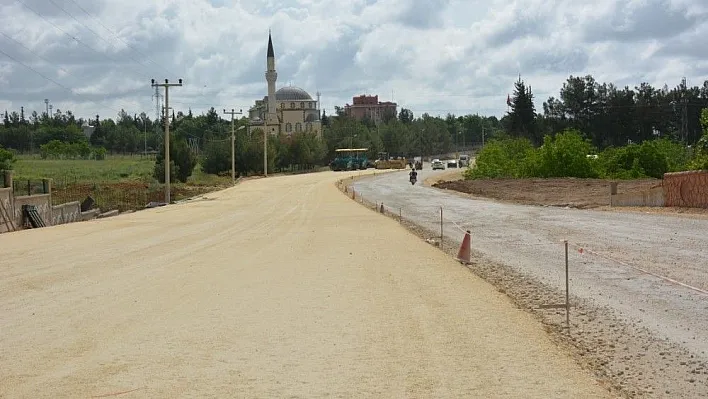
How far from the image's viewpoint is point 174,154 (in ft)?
323

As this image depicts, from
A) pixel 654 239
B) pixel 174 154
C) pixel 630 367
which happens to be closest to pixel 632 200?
pixel 654 239

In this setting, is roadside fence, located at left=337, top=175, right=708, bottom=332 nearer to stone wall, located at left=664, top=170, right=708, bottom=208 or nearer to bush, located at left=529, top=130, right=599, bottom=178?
stone wall, located at left=664, top=170, right=708, bottom=208

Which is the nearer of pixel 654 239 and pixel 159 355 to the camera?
pixel 159 355

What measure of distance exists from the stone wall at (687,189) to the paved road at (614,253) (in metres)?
2.65

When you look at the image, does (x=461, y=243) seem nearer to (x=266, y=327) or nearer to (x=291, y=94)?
(x=266, y=327)

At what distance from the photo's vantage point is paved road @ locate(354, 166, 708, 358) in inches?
589

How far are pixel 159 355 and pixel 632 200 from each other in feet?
124

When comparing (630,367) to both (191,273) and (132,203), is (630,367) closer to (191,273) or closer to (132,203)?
(191,273)

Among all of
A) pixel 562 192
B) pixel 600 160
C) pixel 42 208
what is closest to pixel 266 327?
pixel 42 208

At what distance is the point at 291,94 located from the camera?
19512 centimetres

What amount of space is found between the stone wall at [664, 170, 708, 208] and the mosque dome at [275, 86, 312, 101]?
155964 millimetres

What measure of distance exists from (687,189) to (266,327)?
30940 mm

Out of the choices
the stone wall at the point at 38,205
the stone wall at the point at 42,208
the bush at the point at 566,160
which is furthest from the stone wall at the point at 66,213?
the bush at the point at 566,160

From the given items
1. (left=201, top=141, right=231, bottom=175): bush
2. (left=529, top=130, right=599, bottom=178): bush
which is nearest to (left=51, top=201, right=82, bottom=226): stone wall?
(left=529, top=130, right=599, bottom=178): bush
